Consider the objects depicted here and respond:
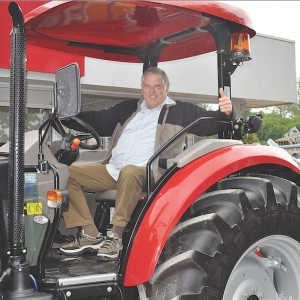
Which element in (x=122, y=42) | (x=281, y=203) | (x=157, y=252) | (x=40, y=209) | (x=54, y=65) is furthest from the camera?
(x=54, y=65)

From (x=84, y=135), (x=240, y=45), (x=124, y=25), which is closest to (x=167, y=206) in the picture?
(x=240, y=45)

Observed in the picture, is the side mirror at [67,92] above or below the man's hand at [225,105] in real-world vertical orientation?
above

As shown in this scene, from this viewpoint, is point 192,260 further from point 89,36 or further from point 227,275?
point 89,36

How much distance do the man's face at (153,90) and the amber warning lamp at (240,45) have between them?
2.63ft

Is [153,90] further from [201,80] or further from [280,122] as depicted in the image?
[280,122]

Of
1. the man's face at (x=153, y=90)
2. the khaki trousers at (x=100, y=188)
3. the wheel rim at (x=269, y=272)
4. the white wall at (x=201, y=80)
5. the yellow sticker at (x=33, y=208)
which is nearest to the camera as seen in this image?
the yellow sticker at (x=33, y=208)

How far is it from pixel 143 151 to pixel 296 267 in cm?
117

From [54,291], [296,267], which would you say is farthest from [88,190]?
[296,267]

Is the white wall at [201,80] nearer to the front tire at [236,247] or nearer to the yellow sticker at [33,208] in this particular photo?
the yellow sticker at [33,208]

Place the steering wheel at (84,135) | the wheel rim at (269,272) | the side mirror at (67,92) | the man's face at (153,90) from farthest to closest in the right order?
the man's face at (153,90), the steering wheel at (84,135), the wheel rim at (269,272), the side mirror at (67,92)

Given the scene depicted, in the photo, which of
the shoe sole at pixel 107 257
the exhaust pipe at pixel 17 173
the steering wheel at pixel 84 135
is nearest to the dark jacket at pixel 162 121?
the steering wheel at pixel 84 135

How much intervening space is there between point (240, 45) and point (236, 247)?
3.67ft

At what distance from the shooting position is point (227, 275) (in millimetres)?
2459

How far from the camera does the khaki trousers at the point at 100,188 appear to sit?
9.20 feet
